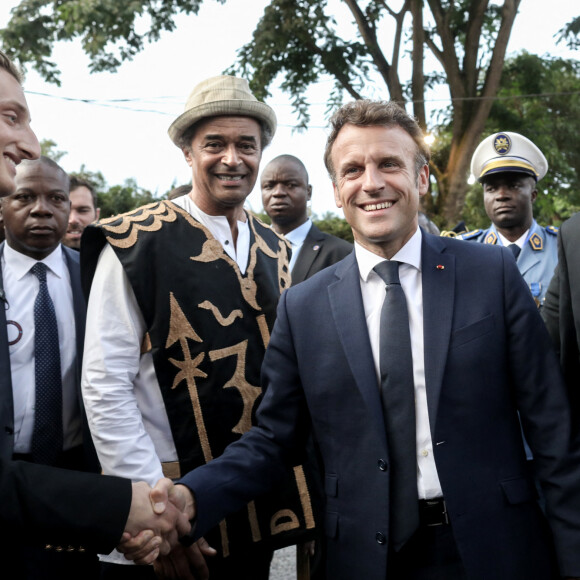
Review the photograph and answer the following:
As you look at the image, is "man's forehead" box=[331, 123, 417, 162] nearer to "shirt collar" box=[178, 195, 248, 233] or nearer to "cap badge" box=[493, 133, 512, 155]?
"shirt collar" box=[178, 195, 248, 233]

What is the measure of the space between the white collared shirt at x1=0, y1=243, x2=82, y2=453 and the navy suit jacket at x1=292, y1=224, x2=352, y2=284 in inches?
79.7

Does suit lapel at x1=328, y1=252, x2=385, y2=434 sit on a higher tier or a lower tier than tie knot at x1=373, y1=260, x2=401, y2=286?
lower

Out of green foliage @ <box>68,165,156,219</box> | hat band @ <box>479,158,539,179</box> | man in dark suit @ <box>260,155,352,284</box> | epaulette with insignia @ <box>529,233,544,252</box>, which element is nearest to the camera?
epaulette with insignia @ <box>529,233,544,252</box>

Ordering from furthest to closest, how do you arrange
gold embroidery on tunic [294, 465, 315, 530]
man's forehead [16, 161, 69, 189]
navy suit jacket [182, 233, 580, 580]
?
man's forehead [16, 161, 69, 189] < gold embroidery on tunic [294, 465, 315, 530] < navy suit jacket [182, 233, 580, 580]

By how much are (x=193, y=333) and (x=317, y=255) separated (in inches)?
98.0

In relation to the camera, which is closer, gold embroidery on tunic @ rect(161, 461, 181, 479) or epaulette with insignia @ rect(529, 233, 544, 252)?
gold embroidery on tunic @ rect(161, 461, 181, 479)

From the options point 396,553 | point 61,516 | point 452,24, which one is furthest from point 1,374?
point 452,24

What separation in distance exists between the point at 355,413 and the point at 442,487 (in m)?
0.32

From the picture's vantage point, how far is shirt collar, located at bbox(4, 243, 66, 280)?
3035 millimetres

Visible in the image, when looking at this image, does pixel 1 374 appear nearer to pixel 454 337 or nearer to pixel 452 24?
pixel 454 337

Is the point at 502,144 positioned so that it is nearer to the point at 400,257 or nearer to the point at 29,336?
the point at 400,257

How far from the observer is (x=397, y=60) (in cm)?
1371

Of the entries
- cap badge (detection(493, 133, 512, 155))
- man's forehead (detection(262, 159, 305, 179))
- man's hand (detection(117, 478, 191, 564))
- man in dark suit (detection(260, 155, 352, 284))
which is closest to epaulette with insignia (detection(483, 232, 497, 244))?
cap badge (detection(493, 133, 512, 155))

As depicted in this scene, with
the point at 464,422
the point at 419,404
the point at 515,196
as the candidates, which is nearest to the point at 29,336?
the point at 419,404
